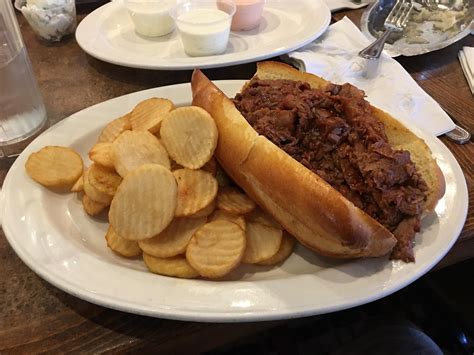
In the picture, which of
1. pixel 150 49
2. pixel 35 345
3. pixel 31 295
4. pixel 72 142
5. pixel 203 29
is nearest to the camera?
pixel 35 345

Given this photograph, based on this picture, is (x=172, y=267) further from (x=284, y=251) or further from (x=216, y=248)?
A: (x=284, y=251)

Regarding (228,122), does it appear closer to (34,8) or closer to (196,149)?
(196,149)

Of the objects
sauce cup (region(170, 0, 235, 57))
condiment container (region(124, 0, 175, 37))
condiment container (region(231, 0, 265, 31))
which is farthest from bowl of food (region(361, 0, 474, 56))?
condiment container (region(124, 0, 175, 37))

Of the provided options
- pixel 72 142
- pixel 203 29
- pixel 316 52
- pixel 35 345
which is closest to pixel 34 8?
pixel 203 29

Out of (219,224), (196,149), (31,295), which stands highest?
(196,149)

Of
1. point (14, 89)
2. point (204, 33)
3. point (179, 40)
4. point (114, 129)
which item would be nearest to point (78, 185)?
point (114, 129)

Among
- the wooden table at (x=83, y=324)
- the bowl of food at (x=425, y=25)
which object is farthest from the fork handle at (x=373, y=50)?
the wooden table at (x=83, y=324)
